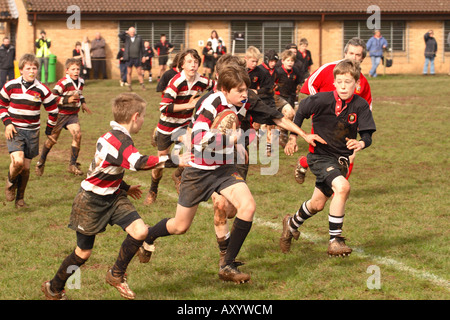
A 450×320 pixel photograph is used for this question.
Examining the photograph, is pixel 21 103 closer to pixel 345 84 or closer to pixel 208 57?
pixel 345 84

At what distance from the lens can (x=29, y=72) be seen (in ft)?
30.3

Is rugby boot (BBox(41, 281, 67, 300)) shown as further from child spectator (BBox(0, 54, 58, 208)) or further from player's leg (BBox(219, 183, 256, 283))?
child spectator (BBox(0, 54, 58, 208))

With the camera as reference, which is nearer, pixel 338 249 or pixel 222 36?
pixel 338 249

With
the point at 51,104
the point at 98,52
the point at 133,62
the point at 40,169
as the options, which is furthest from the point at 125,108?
the point at 98,52

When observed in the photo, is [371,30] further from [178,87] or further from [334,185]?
[334,185]

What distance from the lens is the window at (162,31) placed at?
113 ft

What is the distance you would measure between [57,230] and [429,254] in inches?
165

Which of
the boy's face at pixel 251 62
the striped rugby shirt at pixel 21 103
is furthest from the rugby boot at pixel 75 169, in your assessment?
the boy's face at pixel 251 62

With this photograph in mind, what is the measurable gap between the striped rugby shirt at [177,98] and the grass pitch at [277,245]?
1.08 meters

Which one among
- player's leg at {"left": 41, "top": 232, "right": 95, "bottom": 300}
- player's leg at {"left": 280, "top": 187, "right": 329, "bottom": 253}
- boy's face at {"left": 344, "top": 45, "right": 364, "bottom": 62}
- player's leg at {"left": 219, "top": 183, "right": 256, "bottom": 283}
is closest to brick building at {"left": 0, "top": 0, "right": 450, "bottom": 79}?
boy's face at {"left": 344, "top": 45, "right": 364, "bottom": 62}

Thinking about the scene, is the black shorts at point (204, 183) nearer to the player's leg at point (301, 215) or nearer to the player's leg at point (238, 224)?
the player's leg at point (238, 224)

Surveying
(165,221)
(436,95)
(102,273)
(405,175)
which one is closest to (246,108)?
(165,221)

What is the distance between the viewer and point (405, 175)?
11.4 m

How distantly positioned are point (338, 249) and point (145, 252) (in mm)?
1849
